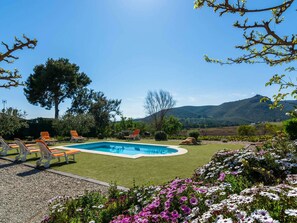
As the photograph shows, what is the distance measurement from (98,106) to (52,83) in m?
6.16

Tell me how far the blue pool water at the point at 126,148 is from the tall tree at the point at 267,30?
908 centimetres

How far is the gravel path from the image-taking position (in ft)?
12.5

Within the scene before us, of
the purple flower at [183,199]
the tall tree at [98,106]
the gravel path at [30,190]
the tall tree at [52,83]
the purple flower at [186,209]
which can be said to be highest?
the tall tree at [52,83]

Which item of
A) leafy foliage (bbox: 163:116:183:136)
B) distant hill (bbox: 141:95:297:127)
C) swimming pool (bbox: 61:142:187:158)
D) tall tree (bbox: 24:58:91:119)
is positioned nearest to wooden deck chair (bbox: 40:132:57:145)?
swimming pool (bbox: 61:142:187:158)

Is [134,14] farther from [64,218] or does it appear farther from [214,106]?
[214,106]

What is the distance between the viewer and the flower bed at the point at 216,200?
1.62m

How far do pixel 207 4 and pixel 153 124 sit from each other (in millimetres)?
25702

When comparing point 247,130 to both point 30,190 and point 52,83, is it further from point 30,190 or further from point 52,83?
point 52,83

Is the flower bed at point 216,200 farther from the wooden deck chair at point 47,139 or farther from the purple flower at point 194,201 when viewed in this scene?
the wooden deck chair at point 47,139

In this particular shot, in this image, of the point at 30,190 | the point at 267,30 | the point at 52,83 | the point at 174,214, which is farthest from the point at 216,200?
the point at 52,83

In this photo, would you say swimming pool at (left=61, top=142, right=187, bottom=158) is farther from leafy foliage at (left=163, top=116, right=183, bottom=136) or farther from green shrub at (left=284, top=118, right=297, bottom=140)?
leafy foliage at (left=163, top=116, right=183, bottom=136)

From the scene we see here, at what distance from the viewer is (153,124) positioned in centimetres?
2830

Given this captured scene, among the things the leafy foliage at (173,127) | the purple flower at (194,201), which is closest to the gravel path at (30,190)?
the purple flower at (194,201)

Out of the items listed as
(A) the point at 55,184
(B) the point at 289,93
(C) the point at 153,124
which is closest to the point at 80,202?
(A) the point at 55,184
